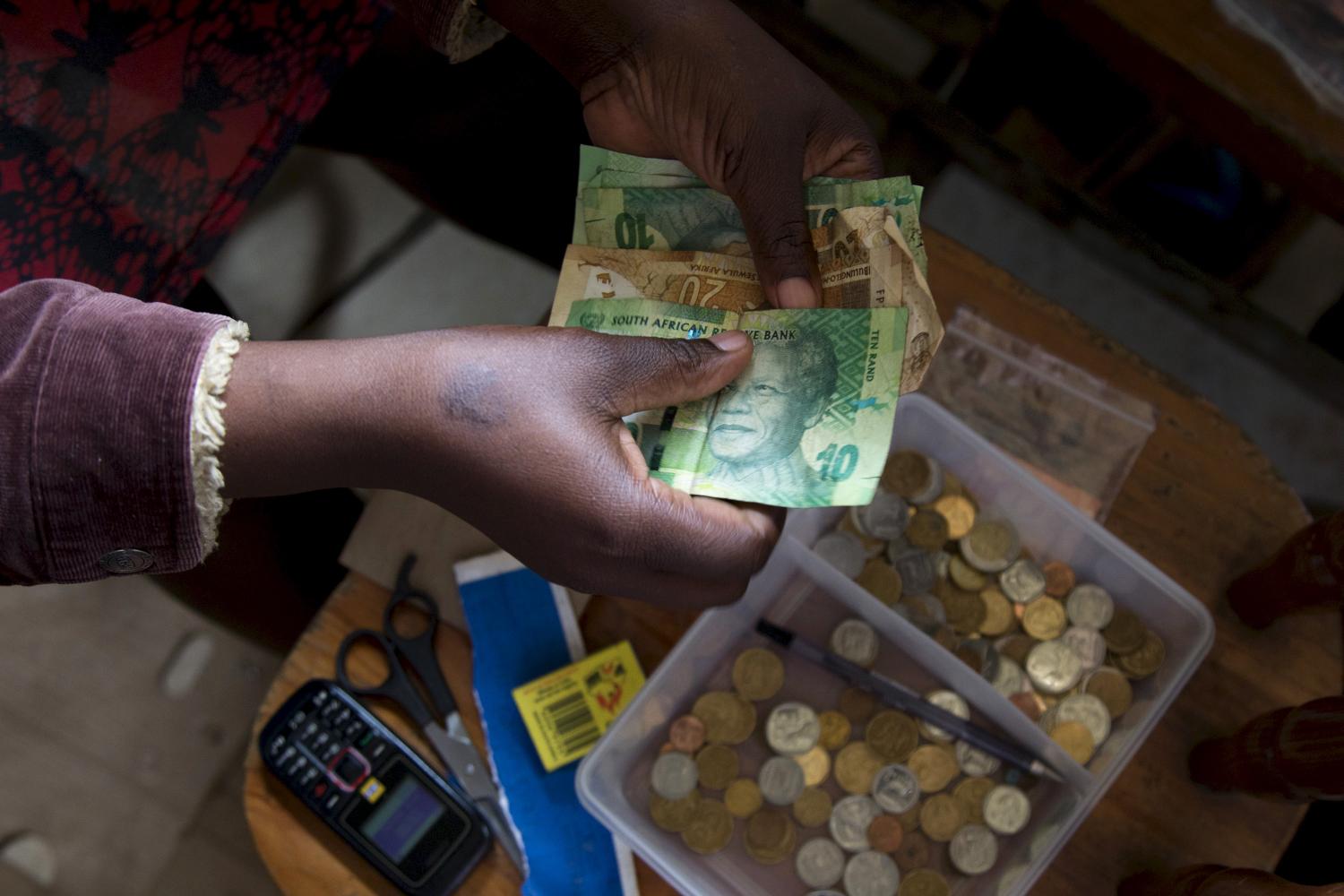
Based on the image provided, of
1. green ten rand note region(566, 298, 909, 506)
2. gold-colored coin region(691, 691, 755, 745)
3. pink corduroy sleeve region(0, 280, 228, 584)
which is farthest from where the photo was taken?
gold-colored coin region(691, 691, 755, 745)

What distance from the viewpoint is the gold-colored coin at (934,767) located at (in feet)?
3.19

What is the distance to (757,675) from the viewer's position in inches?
39.7

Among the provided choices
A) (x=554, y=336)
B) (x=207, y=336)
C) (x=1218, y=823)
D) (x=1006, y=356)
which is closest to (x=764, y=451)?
(x=554, y=336)

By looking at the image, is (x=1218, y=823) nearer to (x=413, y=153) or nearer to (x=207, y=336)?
(x=207, y=336)

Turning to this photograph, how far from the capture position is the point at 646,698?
932 millimetres

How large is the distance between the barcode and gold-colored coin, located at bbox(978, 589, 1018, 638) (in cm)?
45

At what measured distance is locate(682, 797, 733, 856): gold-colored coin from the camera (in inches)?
37.3

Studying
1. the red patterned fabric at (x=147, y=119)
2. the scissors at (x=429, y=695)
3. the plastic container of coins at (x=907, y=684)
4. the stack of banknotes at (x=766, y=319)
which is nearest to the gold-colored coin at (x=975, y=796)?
the plastic container of coins at (x=907, y=684)

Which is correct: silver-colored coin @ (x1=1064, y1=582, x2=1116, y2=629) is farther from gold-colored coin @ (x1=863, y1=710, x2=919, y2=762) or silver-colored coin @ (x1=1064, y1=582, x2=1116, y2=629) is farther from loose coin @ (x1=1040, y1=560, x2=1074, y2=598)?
gold-colored coin @ (x1=863, y1=710, x2=919, y2=762)

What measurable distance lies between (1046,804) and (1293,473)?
1354mm

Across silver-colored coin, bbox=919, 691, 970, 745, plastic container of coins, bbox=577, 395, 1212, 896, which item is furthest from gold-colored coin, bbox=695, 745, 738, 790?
silver-colored coin, bbox=919, 691, 970, 745

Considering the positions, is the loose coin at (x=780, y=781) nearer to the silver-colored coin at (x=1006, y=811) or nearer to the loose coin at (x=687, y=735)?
the loose coin at (x=687, y=735)

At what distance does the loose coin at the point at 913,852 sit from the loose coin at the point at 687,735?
238 millimetres

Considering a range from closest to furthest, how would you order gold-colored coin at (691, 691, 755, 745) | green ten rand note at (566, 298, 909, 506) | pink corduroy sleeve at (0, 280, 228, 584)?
pink corduroy sleeve at (0, 280, 228, 584), green ten rand note at (566, 298, 909, 506), gold-colored coin at (691, 691, 755, 745)
